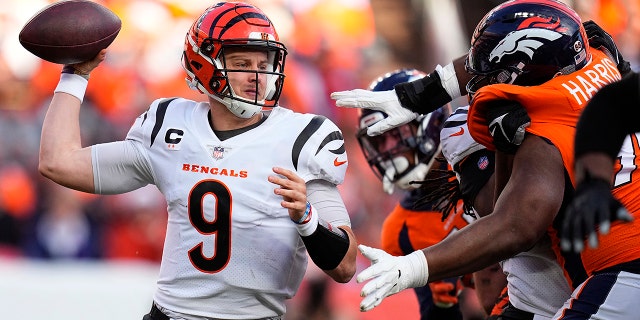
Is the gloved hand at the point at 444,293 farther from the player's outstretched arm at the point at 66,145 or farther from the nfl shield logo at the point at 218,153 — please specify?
the player's outstretched arm at the point at 66,145

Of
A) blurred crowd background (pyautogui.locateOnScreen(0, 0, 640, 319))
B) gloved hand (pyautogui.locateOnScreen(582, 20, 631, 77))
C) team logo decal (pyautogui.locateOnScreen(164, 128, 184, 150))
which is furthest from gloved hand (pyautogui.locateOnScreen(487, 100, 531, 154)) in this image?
blurred crowd background (pyautogui.locateOnScreen(0, 0, 640, 319))

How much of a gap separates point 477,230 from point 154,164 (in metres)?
1.23

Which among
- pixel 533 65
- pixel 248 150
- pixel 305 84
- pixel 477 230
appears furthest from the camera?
pixel 305 84

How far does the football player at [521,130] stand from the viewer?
116 inches

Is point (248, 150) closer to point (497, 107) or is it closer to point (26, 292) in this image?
point (497, 107)

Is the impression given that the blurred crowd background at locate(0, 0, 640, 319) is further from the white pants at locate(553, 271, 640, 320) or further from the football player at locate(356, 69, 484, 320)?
the white pants at locate(553, 271, 640, 320)

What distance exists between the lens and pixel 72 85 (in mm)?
3775

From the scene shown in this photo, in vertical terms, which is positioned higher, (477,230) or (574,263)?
(477,230)

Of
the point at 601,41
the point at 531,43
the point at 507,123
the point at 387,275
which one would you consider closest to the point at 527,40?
the point at 531,43

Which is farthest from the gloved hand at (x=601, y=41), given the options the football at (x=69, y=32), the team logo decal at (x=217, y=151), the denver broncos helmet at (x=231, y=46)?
the football at (x=69, y=32)

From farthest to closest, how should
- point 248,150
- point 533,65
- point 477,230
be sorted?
point 248,150
point 533,65
point 477,230

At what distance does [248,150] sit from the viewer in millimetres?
3459

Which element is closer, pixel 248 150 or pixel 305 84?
pixel 248 150

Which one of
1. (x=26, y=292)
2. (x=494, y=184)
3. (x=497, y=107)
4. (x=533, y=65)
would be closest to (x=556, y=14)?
(x=533, y=65)
